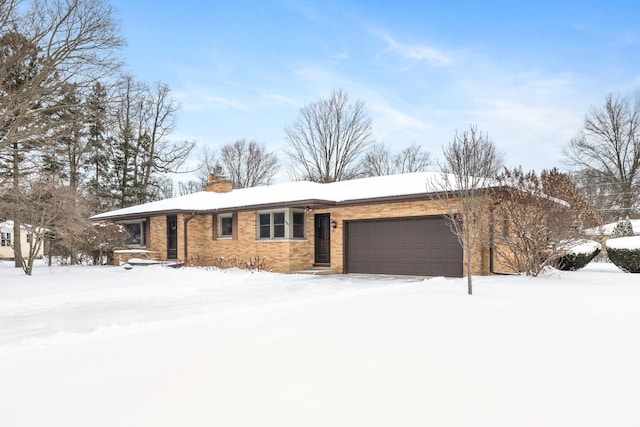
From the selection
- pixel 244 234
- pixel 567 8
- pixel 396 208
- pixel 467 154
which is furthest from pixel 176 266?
pixel 567 8

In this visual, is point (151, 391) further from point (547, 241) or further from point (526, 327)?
point (547, 241)

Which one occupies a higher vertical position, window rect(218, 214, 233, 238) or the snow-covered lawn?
window rect(218, 214, 233, 238)

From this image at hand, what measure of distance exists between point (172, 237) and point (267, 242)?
576 cm

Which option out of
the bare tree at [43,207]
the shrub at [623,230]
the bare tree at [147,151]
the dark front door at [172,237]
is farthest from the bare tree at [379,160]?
the bare tree at [43,207]

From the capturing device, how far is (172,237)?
21.4 meters

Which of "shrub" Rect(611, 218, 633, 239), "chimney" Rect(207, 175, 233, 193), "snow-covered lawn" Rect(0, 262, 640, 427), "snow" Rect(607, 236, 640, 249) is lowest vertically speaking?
"snow-covered lawn" Rect(0, 262, 640, 427)

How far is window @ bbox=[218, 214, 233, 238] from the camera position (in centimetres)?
2002

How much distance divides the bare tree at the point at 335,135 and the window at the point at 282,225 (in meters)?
15.6

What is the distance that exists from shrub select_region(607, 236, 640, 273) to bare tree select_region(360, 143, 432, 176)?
24.7 m

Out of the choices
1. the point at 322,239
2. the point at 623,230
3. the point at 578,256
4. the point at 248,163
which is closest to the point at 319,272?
the point at 322,239

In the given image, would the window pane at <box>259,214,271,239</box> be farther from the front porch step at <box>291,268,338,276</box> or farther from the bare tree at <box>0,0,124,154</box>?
the bare tree at <box>0,0,124,154</box>

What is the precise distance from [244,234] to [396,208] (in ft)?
22.3

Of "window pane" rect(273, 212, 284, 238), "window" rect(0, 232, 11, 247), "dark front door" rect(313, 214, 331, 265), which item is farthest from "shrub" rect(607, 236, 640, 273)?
"window" rect(0, 232, 11, 247)

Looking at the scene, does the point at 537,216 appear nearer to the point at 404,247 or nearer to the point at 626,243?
the point at 626,243
